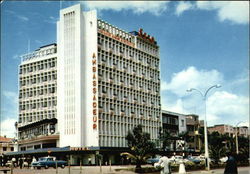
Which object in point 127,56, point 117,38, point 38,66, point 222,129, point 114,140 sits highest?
point 117,38

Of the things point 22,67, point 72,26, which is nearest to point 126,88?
point 72,26

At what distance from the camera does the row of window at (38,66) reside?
76312 mm

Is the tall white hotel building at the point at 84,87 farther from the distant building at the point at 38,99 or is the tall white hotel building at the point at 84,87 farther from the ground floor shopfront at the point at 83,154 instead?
the ground floor shopfront at the point at 83,154

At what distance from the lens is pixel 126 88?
7794 centimetres

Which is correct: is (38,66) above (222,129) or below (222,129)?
above

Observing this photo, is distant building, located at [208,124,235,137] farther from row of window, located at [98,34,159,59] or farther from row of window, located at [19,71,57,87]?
row of window, located at [19,71,57,87]

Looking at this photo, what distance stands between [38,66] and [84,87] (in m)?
14.5

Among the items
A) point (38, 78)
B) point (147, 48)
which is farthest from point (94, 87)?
point (147, 48)

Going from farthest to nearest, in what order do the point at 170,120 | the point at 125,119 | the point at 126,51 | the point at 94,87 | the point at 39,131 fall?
the point at 170,120
the point at 126,51
the point at 125,119
the point at 39,131
the point at 94,87

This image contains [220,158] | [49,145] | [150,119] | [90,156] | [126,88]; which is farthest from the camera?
[150,119]

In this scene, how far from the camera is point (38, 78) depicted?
78.7 m

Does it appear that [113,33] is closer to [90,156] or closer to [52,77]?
[52,77]

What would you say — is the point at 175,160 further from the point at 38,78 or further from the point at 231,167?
the point at 38,78

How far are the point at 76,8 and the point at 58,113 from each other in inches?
765
